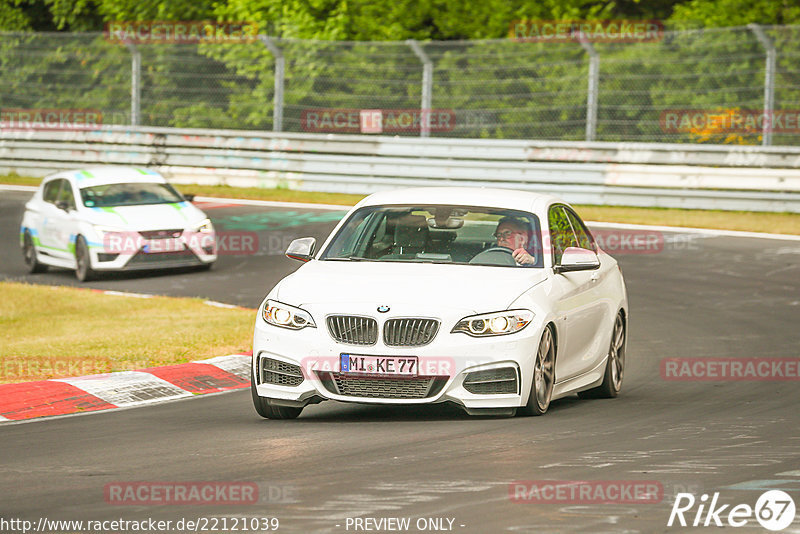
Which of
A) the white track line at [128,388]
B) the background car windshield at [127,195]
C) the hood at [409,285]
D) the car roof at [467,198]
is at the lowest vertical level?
the white track line at [128,388]

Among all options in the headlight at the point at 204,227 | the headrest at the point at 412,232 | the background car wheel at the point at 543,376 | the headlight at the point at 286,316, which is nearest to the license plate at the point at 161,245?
the headlight at the point at 204,227

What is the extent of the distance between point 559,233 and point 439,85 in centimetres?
1780

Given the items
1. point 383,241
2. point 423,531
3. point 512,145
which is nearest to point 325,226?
point 512,145

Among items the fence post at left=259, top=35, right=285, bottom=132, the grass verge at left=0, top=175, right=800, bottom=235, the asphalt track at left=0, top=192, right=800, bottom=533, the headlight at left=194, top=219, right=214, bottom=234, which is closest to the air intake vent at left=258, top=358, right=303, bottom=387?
the asphalt track at left=0, top=192, right=800, bottom=533

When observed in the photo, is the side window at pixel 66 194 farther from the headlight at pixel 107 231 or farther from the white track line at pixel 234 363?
the white track line at pixel 234 363

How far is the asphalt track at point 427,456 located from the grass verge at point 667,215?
35.8ft

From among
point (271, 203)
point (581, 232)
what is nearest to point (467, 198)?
point (581, 232)

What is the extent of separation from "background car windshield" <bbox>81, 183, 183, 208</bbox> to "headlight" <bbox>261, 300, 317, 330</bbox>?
37.8ft

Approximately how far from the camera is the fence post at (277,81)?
1134 inches

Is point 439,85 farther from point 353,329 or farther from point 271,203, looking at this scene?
point 353,329

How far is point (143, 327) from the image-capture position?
14.5 meters

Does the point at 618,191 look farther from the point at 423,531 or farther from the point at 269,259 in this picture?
the point at 423,531

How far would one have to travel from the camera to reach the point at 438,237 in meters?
9.99

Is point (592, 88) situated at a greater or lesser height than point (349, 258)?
greater
